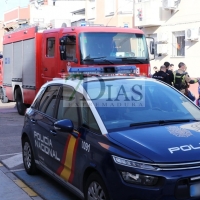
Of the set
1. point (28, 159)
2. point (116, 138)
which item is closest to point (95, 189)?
point (116, 138)

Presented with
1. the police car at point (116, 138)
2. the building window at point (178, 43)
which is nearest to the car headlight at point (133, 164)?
the police car at point (116, 138)

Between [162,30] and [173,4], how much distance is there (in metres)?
1.84

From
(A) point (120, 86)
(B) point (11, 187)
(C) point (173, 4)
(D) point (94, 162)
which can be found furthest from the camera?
(C) point (173, 4)

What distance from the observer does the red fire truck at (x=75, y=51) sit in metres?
10.8

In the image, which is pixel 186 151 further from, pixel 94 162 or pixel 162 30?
pixel 162 30

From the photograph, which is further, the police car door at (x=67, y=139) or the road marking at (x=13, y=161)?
the road marking at (x=13, y=161)

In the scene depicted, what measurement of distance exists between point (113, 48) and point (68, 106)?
5720 mm

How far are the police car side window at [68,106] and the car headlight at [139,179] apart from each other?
A: 1.25 m

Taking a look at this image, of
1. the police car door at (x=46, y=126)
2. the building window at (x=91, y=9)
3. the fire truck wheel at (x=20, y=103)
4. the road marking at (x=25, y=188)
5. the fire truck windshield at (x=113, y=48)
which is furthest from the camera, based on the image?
the building window at (x=91, y=9)

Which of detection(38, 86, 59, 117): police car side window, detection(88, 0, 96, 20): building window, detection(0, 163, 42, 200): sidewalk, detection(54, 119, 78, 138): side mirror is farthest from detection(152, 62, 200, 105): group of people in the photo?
detection(88, 0, 96, 20): building window

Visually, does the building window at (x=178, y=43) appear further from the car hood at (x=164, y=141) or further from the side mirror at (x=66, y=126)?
the side mirror at (x=66, y=126)

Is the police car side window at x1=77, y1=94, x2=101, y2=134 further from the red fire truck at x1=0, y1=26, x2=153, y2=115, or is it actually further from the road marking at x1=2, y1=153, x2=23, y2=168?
the red fire truck at x1=0, y1=26, x2=153, y2=115

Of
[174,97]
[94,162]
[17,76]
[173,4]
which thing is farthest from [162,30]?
[94,162]

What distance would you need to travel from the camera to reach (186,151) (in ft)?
13.6
